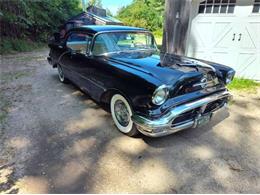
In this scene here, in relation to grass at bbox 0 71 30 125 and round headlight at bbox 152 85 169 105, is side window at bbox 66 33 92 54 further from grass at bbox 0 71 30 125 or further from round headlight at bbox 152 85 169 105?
round headlight at bbox 152 85 169 105

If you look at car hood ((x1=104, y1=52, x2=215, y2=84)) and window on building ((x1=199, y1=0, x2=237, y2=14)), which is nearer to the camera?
car hood ((x1=104, y1=52, x2=215, y2=84))

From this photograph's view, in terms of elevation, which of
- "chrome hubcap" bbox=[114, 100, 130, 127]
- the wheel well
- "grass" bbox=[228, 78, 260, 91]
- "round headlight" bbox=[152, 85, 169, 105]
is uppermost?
"round headlight" bbox=[152, 85, 169, 105]

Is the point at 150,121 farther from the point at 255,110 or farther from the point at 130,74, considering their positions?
the point at 255,110

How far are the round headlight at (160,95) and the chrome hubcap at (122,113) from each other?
0.66 m

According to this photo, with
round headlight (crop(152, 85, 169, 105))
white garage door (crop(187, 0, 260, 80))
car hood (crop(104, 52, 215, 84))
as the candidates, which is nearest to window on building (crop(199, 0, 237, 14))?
white garage door (crop(187, 0, 260, 80))

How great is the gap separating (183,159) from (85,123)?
5.67ft

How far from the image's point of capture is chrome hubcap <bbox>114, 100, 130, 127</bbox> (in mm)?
3062

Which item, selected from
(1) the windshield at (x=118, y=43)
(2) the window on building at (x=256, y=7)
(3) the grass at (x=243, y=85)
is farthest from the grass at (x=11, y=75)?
(2) the window on building at (x=256, y=7)

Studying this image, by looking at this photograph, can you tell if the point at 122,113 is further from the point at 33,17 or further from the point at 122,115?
the point at 33,17

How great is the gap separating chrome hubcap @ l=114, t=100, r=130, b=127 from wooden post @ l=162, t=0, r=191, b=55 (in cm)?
429

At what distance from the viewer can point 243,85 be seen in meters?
5.59

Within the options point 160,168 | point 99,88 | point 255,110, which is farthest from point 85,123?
point 255,110

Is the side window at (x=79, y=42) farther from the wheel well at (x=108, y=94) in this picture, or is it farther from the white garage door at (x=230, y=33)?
A: the white garage door at (x=230, y=33)

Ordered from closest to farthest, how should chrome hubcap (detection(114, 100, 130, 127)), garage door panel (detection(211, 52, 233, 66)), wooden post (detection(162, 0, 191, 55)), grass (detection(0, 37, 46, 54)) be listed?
chrome hubcap (detection(114, 100, 130, 127)), garage door panel (detection(211, 52, 233, 66)), wooden post (detection(162, 0, 191, 55)), grass (detection(0, 37, 46, 54))
